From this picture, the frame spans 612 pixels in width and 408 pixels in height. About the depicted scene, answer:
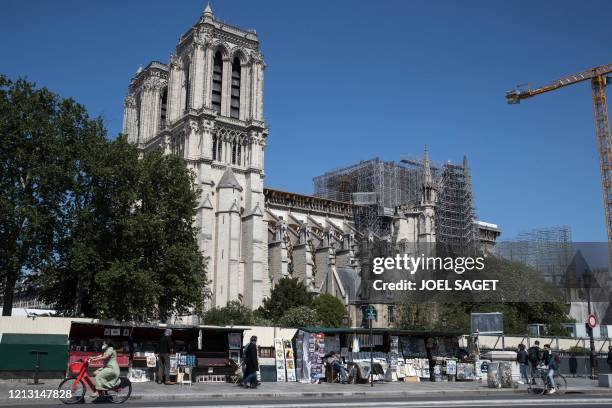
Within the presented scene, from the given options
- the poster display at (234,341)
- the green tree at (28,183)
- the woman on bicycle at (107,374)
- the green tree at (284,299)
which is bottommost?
the woman on bicycle at (107,374)

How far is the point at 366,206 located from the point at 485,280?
34.3 m

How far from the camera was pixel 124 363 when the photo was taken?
22000 millimetres

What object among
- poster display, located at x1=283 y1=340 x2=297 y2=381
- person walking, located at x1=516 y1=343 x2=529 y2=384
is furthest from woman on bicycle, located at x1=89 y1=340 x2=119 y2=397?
person walking, located at x1=516 y1=343 x2=529 y2=384

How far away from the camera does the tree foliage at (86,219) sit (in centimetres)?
3241

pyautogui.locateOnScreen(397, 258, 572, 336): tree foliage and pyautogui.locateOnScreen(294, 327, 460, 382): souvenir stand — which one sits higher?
pyautogui.locateOnScreen(397, 258, 572, 336): tree foliage

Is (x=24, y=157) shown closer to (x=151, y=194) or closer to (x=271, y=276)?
(x=151, y=194)

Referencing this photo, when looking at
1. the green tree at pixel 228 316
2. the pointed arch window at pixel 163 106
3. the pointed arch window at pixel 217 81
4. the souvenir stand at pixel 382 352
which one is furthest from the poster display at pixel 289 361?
the pointed arch window at pixel 163 106

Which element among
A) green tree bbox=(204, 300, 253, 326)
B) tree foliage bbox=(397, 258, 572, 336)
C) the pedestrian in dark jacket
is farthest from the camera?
tree foliage bbox=(397, 258, 572, 336)

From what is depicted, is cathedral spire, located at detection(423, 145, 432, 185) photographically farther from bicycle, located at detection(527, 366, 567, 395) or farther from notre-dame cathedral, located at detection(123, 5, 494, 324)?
bicycle, located at detection(527, 366, 567, 395)

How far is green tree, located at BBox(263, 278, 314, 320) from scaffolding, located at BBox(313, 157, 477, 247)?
1013 inches

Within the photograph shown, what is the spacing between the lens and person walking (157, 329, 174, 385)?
20922 millimetres

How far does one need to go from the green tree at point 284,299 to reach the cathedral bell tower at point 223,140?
395cm

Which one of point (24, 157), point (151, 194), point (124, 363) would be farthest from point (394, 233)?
point (124, 363)

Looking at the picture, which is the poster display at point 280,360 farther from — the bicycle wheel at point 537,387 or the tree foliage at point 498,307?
the tree foliage at point 498,307
